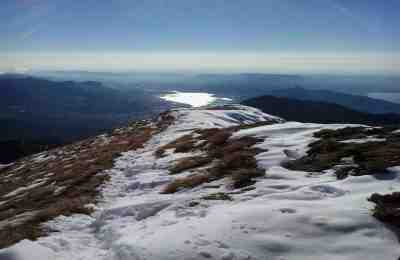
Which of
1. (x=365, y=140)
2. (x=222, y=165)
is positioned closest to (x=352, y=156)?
(x=365, y=140)

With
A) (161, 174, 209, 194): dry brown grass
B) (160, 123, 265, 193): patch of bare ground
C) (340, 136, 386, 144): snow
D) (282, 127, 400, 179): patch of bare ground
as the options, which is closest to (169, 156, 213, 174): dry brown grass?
(160, 123, 265, 193): patch of bare ground

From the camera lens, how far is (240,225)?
9695mm

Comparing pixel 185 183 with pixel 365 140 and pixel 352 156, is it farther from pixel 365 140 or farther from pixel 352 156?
pixel 365 140

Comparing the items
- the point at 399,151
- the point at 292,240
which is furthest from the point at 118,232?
the point at 399,151

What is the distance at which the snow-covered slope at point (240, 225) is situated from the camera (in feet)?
27.7

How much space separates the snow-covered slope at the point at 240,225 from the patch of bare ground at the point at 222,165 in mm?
636

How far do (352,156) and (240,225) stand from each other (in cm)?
817

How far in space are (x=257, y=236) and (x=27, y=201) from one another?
17.6 m

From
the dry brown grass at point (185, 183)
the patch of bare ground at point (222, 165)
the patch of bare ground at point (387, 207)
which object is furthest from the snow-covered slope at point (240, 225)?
the patch of bare ground at point (222, 165)

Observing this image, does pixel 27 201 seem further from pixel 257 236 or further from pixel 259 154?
pixel 257 236

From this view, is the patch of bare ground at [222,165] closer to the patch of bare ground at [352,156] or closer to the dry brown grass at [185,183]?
the dry brown grass at [185,183]

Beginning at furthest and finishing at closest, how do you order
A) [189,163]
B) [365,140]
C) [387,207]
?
1. [189,163]
2. [365,140]
3. [387,207]

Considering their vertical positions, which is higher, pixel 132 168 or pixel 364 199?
pixel 364 199

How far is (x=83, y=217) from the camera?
568 inches
